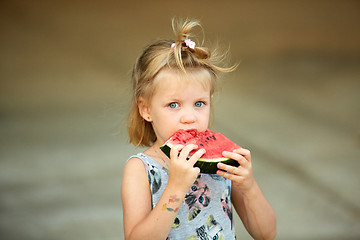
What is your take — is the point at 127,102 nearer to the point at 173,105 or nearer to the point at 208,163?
the point at 173,105

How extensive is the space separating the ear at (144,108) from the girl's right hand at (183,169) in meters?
0.47

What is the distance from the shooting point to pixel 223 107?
15.9ft

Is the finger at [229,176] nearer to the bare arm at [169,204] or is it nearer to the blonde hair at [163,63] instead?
the bare arm at [169,204]

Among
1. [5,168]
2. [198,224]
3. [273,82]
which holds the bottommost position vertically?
[198,224]

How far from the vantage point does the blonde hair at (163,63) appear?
2.49 m

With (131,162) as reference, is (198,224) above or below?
below

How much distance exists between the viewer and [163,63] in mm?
2486

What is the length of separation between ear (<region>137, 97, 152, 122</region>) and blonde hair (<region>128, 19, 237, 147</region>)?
27 millimetres

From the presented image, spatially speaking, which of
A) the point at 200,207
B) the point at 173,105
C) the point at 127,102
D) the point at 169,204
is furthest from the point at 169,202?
the point at 127,102

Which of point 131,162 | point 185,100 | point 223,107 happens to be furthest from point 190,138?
point 223,107

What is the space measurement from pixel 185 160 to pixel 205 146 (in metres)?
0.25

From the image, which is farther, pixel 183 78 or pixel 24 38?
pixel 24 38

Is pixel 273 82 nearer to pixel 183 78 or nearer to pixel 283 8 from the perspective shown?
pixel 283 8

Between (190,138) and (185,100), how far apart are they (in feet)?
0.65
